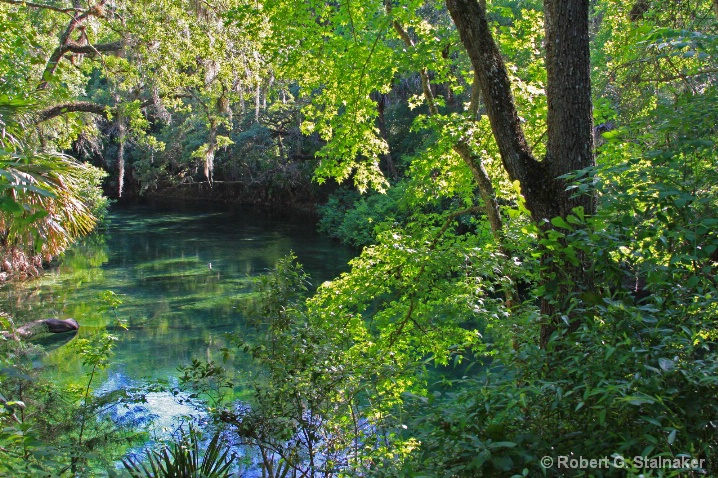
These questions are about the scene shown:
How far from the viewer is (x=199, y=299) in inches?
571

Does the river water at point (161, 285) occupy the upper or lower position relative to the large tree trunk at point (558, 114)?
lower

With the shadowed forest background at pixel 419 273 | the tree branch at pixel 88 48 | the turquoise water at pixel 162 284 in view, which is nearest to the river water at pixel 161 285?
the turquoise water at pixel 162 284

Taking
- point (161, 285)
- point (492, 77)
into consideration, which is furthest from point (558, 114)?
point (161, 285)

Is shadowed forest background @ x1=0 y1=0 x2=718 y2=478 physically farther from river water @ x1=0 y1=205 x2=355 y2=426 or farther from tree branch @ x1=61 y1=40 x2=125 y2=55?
river water @ x1=0 y1=205 x2=355 y2=426

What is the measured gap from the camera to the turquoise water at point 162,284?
34.1ft

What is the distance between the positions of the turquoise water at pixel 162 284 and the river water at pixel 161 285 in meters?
0.02

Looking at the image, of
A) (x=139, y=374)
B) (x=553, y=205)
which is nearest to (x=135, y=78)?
(x=139, y=374)

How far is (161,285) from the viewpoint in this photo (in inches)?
626

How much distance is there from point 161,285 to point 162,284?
11cm

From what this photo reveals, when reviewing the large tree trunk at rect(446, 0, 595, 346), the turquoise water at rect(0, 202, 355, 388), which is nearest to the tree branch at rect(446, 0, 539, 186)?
the large tree trunk at rect(446, 0, 595, 346)

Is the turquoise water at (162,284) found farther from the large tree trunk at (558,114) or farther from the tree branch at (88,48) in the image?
the tree branch at (88,48)

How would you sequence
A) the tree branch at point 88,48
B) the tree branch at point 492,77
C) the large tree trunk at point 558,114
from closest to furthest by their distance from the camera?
the large tree trunk at point 558,114, the tree branch at point 492,77, the tree branch at point 88,48

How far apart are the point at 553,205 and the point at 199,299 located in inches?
482

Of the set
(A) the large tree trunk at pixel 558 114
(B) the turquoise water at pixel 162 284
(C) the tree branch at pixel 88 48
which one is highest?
(C) the tree branch at pixel 88 48
